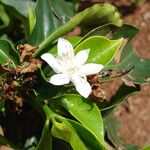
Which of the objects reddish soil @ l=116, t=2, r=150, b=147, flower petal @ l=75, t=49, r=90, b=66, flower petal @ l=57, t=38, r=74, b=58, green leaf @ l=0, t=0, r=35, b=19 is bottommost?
reddish soil @ l=116, t=2, r=150, b=147

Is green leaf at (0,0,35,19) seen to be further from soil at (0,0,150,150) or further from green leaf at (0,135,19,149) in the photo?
soil at (0,0,150,150)

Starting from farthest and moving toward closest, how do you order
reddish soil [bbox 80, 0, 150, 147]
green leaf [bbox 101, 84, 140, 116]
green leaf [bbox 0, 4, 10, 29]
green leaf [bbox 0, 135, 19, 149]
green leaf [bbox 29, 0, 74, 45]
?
reddish soil [bbox 80, 0, 150, 147]
green leaf [bbox 0, 4, 10, 29]
green leaf [bbox 0, 135, 19, 149]
green leaf [bbox 101, 84, 140, 116]
green leaf [bbox 29, 0, 74, 45]

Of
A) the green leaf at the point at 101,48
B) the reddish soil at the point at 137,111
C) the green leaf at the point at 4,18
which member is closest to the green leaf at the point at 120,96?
the green leaf at the point at 101,48

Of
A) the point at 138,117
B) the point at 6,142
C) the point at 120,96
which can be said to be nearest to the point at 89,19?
the point at 120,96

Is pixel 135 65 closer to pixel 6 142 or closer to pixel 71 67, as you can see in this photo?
pixel 71 67

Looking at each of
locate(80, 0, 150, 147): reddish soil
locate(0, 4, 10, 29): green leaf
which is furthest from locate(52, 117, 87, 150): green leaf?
locate(80, 0, 150, 147): reddish soil

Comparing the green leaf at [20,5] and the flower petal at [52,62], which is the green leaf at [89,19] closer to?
the flower petal at [52,62]

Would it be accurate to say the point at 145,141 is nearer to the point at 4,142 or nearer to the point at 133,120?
the point at 133,120

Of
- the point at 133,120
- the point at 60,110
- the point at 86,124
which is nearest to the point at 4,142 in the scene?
the point at 60,110
